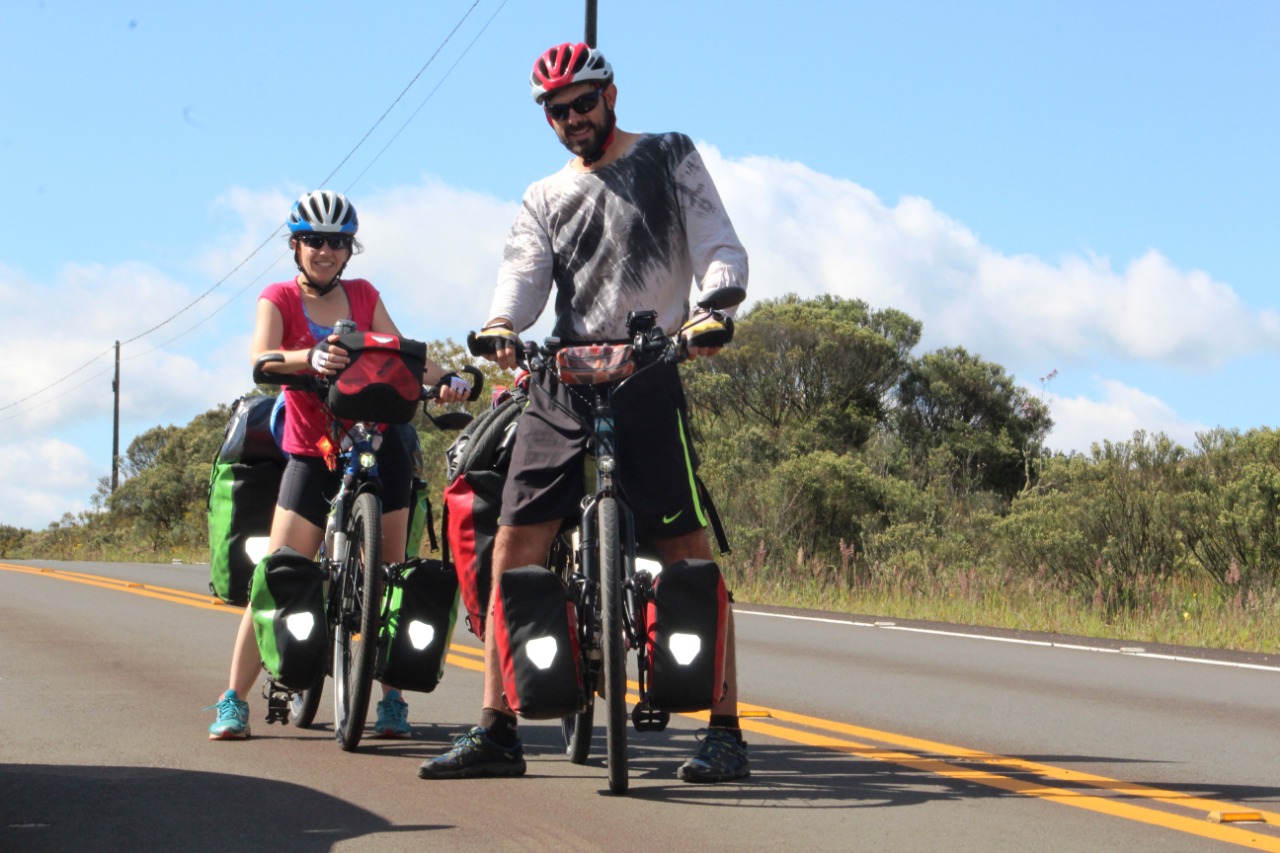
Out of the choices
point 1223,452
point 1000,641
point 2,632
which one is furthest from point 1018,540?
point 2,632

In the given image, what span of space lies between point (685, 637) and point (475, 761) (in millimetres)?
971

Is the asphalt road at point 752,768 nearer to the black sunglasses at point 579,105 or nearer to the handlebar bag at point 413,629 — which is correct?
the handlebar bag at point 413,629

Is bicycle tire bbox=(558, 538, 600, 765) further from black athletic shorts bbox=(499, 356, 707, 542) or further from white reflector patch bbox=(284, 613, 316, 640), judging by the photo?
white reflector patch bbox=(284, 613, 316, 640)

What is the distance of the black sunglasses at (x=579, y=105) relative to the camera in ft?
18.6

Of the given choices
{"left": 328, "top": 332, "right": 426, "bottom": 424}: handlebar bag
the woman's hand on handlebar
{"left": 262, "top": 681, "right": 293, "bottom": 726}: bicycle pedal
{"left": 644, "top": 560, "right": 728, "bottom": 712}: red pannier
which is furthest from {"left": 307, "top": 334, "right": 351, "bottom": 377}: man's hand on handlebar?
{"left": 644, "top": 560, "right": 728, "bottom": 712}: red pannier

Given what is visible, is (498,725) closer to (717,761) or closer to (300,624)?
(717,761)

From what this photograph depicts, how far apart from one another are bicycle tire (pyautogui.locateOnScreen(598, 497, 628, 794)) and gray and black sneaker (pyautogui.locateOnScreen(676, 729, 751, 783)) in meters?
0.42

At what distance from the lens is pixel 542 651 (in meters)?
5.34

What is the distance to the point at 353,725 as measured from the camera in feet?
20.9

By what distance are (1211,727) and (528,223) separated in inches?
154

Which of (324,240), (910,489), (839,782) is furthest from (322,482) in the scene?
(910,489)

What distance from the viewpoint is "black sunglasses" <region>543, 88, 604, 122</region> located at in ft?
18.6

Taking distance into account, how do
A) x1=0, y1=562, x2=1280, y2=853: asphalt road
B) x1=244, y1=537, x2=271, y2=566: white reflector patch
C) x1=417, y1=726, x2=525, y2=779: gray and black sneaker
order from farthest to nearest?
x1=244, y1=537, x2=271, y2=566: white reflector patch < x1=417, y1=726, x2=525, y2=779: gray and black sneaker < x1=0, y1=562, x2=1280, y2=853: asphalt road

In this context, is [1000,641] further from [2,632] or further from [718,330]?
[718,330]
